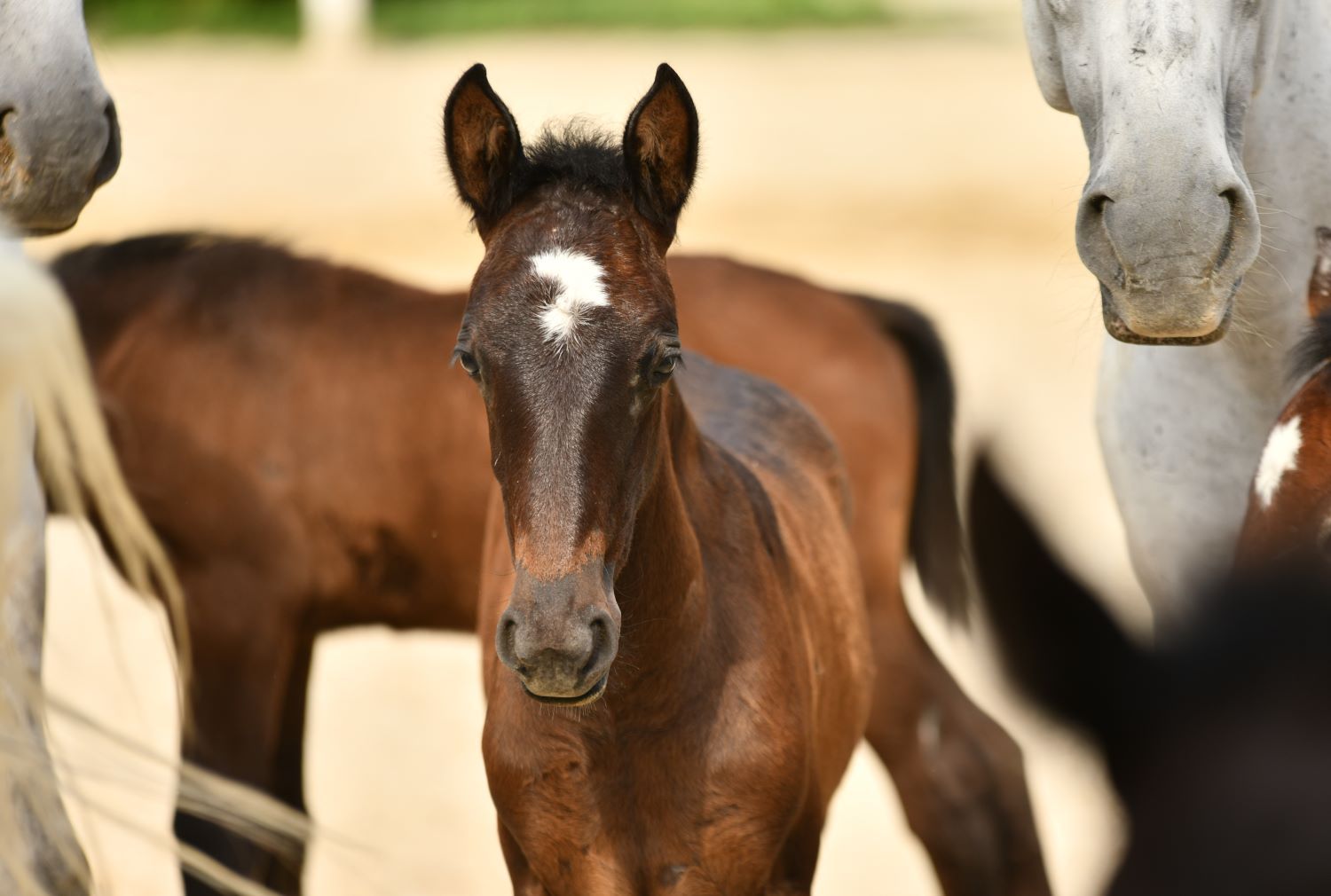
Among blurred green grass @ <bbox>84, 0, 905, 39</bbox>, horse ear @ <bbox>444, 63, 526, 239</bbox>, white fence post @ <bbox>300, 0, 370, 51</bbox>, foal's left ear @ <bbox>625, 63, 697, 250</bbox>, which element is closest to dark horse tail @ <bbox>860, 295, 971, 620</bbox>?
foal's left ear @ <bbox>625, 63, 697, 250</bbox>

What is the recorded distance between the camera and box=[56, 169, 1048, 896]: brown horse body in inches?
172

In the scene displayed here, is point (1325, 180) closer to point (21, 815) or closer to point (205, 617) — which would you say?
point (21, 815)

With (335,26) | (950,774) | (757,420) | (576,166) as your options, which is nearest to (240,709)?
(757,420)

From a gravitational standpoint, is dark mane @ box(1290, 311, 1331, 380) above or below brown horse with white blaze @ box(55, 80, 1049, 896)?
above

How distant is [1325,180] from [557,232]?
1370mm

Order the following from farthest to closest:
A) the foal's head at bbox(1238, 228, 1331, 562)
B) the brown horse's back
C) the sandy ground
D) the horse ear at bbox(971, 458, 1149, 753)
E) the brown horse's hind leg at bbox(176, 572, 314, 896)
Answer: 1. the sandy ground
2. the brown horse's back
3. the brown horse's hind leg at bbox(176, 572, 314, 896)
4. the foal's head at bbox(1238, 228, 1331, 562)
5. the horse ear at bbox(971, 458, 1149, 753)

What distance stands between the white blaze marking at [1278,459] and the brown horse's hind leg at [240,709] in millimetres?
2801

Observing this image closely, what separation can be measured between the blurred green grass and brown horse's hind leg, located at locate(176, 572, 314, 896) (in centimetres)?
1629

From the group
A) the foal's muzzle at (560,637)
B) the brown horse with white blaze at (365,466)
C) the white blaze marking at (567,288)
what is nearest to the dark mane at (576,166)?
the white blaze marking at (567,288)

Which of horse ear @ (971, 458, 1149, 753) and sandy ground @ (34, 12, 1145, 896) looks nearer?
horse ear @ (971, 458, 1149, 753)

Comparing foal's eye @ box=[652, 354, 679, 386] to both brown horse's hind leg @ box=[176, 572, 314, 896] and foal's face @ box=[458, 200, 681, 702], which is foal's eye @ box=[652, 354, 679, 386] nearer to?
foal's face @ box=[458, 200, 681, 702]

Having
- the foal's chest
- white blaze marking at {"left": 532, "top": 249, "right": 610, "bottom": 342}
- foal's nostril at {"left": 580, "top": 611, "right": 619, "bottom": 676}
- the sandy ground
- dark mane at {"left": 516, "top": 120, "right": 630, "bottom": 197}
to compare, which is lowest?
the sandy ground

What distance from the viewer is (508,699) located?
2896mm

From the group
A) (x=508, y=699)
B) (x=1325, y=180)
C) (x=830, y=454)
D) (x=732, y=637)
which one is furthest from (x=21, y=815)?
(x=1325, y=180)
